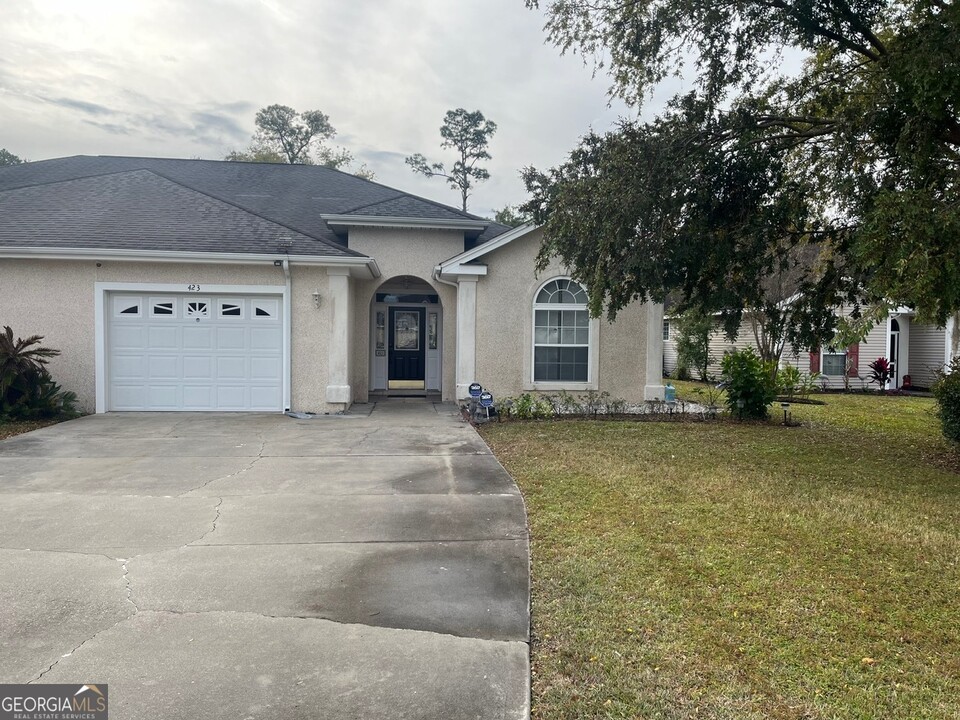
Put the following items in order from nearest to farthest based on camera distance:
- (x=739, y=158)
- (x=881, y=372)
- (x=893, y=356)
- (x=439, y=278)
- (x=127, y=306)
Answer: (x=739, y=158)
(x=127, y=306)
(x=439, y=278)
(x=881, y=372)
(x=893, y=356)

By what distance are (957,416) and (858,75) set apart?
559 centimetres

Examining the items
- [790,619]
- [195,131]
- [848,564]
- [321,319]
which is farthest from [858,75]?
[195,131]

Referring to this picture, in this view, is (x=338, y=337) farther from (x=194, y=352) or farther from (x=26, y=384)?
(x=26, y=384)

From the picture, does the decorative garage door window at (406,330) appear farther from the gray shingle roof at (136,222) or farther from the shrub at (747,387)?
the shrub at (747,387)

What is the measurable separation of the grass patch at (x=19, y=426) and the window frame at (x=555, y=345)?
894cm

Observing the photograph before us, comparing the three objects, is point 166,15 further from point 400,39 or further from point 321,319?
point 321,319

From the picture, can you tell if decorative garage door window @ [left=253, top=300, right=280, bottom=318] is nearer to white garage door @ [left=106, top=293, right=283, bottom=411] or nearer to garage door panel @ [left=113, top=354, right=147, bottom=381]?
white garage door @ [left=106, top=293, right=283, bottom=411]

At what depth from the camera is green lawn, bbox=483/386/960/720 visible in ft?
9.22

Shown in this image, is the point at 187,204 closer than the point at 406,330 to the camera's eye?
Yes

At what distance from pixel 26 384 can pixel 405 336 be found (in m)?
7.75

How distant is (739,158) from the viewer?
8.55 meters

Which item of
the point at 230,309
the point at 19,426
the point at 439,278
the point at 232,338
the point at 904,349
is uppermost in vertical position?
the point at 439,278

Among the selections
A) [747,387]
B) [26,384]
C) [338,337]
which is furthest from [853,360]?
[26,384]

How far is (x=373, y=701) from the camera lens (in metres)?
2.67
